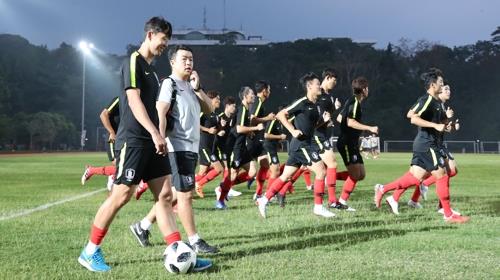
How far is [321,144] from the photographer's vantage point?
31.9ft

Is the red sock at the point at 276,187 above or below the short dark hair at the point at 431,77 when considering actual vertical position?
below

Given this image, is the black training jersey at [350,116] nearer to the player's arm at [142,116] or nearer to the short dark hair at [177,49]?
the short dark hair at [177,49]

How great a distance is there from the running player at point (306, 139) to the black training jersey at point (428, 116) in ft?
4.71

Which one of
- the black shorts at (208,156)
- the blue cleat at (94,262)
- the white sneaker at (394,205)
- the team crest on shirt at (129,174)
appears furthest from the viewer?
the black shorts at (208,156)

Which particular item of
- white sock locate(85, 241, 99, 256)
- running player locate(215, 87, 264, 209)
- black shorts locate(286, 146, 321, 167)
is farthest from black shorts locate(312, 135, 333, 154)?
white sock locate(85, 241, 99, 256)

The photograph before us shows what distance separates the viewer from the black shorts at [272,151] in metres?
11.8

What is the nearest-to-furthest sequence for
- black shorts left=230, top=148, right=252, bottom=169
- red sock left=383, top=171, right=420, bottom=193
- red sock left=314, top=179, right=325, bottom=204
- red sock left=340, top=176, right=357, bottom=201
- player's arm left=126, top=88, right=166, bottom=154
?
1. player's arm left=126, top=88, right=166, bottom=154
2. red sock left=314, top=179, right=325, bottom=204
3. red sock left=383, top=171, right=420, bottom=193
4. red sock left=340, top=176, right=357, bottom=201
5. black shorts left=230, top=148, right=252, bottom=169

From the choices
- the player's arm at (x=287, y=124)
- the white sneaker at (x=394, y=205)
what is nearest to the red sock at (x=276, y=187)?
the player's arm at (x=287, y=124)

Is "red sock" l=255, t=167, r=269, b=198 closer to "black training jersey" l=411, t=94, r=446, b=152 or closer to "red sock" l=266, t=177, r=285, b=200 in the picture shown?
"red sock" l=266, t=177, r=285, b=200

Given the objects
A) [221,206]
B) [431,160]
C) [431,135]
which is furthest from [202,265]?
[221,206]

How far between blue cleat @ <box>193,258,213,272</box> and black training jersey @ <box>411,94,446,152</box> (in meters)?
4.63

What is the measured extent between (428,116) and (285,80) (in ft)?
230

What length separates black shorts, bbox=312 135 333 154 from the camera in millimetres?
9580

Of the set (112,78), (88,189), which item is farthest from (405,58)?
(88,189)
